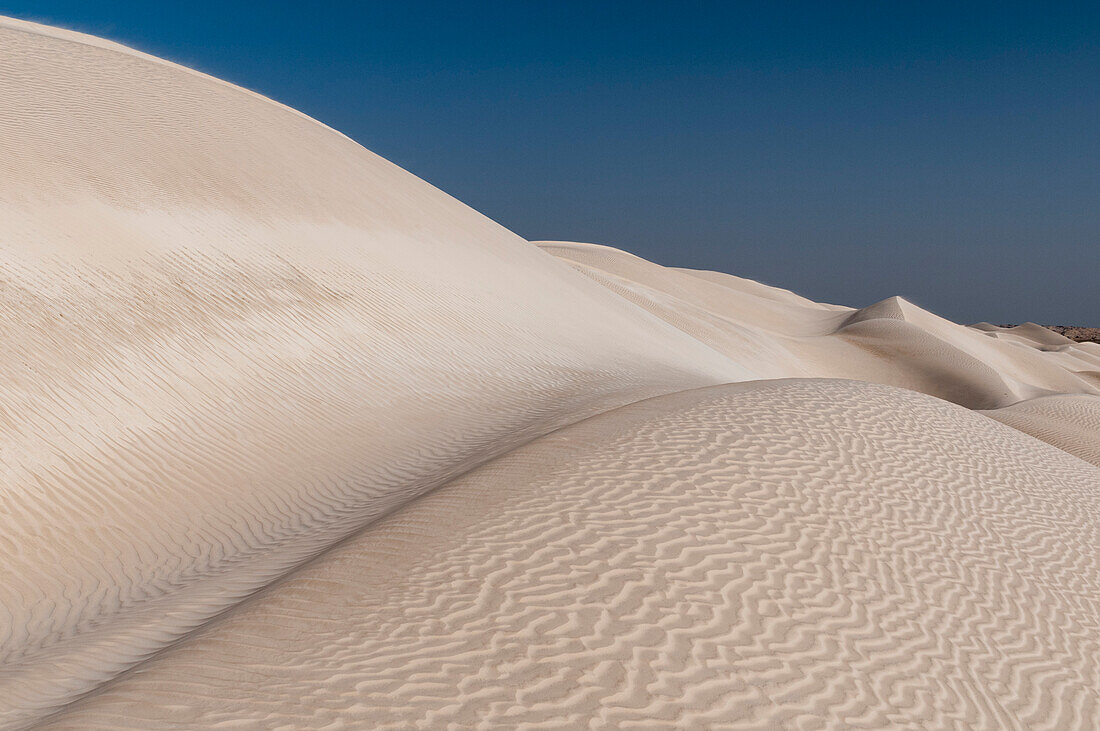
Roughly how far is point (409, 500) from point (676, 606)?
280 centimetres

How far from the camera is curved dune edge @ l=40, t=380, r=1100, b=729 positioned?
4.30 m

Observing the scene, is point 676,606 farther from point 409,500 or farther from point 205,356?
point 205,356

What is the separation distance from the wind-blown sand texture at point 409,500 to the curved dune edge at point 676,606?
2 cm

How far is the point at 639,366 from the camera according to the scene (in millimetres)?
13641

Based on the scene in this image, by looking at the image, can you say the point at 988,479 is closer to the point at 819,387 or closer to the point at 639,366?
the point at 819,387

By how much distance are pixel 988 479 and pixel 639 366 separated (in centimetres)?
652

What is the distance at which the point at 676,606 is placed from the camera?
4.96 meters

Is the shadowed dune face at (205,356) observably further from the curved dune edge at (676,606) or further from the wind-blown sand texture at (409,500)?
the curved dune edge at (676,606)

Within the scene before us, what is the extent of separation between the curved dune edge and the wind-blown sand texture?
0.02m

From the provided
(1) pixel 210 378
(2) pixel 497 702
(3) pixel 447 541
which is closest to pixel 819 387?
(3) pixel 447 541


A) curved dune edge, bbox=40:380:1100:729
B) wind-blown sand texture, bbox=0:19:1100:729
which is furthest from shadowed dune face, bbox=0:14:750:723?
curved dune edge, bbox=40:380:1100:729

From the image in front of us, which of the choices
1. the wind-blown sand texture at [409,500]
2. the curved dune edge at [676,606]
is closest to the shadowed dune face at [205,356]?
the wind-blown sand texture at [409,500]

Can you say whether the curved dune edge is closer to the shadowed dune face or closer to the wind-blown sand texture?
the wind-blown sand texture

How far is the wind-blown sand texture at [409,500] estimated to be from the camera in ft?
14.9
